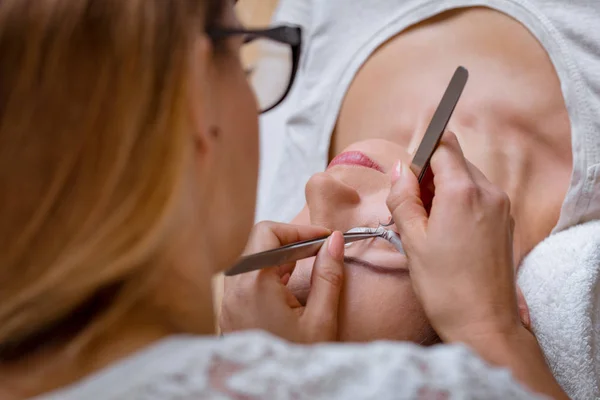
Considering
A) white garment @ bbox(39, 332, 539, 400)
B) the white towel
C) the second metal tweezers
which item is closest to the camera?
white garment @ bbox(39, 332, 539, 400)

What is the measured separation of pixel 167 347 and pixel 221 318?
37cm

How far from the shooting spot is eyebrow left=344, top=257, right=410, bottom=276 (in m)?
0.78

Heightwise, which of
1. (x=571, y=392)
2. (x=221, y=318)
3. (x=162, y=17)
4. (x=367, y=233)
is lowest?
(x=571, y=392)

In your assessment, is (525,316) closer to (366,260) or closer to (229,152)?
(366,260)

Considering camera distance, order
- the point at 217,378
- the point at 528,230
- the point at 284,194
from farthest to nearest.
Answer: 1. the point at 284,194
2. the point at 528,230
3. the point at 217,378

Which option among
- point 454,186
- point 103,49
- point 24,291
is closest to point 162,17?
point 103,49

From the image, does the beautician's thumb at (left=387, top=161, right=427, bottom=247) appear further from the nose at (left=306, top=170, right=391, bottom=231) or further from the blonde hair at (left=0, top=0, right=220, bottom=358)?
the blonde hair at (left=0, top=0, right=220, bottom=358)

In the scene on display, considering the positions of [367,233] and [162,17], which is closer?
[162,17]

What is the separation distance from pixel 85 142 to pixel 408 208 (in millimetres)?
383

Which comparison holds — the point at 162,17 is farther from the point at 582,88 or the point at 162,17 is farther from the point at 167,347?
the point at 582,88

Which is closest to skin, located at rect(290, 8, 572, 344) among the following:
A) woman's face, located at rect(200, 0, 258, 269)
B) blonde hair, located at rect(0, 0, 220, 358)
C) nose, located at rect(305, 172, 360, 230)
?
nose, located at rect(305, 172, 360, 230)

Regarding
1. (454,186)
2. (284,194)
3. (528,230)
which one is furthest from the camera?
(284,194)

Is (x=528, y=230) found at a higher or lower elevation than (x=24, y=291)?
lower

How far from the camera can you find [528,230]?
3.12ft
